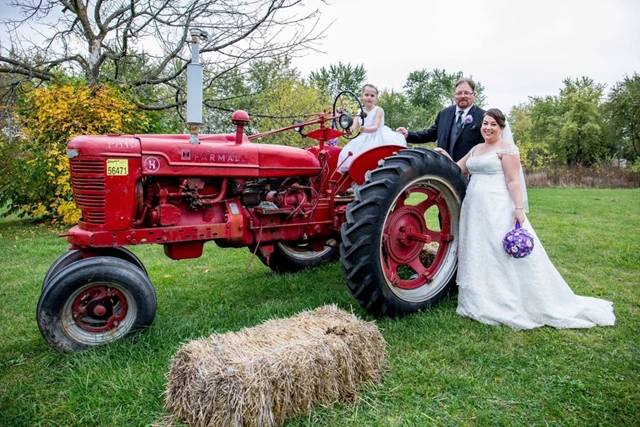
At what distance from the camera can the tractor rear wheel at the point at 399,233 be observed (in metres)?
2.95

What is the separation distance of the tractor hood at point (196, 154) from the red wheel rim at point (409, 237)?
34.6 inches

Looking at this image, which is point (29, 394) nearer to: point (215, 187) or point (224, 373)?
point (224, 373)

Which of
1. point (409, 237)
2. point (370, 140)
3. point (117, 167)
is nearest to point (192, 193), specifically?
point (117, 167)

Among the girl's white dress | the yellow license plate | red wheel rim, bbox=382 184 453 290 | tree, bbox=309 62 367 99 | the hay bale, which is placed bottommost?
the hay bale

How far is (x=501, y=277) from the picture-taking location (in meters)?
3.27

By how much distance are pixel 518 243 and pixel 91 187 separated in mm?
2973

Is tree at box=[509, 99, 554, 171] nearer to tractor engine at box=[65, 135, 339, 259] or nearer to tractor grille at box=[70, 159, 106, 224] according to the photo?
tractor engine at box=[65, 135, 339, 259]

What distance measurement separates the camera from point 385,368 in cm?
243

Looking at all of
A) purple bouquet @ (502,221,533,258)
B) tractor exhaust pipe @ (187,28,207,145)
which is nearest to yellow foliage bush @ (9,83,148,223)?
tractor exhaust pipe @ (187,28,207,145)

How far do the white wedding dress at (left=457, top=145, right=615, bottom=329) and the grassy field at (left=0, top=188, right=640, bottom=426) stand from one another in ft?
0.42

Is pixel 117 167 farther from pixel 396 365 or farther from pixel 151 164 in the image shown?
pixel 396 365

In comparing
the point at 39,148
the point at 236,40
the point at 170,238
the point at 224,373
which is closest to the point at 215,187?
the point at 170,238

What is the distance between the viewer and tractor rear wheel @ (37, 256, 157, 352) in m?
2.47

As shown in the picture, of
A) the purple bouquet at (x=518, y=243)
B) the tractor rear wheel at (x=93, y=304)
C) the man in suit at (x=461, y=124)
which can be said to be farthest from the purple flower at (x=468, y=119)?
the tractor rear wheel at (x=93, y=304)
